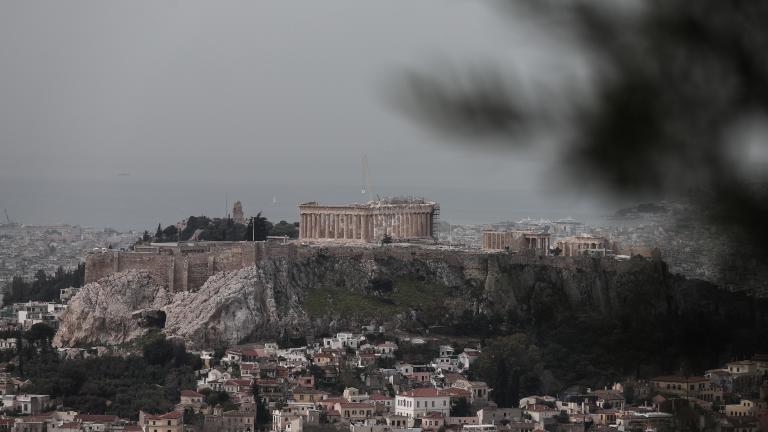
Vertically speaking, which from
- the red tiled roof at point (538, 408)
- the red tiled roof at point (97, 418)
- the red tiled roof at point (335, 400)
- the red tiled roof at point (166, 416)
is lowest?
the red tiled roof at point (97, 418)

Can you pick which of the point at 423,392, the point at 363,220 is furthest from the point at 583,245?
the point at 423,392

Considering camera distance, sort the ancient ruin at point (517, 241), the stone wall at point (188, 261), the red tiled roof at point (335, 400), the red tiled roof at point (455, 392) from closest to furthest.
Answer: the red tiled roof at point (335, 400), the red tiled roof at point (455, 392), the stone wall at point (188, 261), the ancient ruin at point (517, 241)

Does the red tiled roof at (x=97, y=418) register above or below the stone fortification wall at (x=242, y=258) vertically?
below

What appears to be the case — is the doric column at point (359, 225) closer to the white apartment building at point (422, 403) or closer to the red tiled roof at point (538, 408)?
the white apartment building at point (422, 403)

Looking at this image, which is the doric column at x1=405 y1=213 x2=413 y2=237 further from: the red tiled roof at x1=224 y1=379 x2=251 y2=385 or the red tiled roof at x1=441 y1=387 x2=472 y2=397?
the red tiled roof at x1=224 y1=379 x2=251 y2=385

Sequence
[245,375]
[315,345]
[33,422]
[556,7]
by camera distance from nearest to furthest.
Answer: [556,7] → [33,422] → [245,375] → [315,345]

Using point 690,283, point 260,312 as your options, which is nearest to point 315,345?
point 260,312

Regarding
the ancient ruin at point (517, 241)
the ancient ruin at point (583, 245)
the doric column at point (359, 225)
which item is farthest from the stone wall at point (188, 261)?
the ancient ruin at point (583, 245)

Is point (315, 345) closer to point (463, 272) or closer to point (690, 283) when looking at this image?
point (463, 272)
